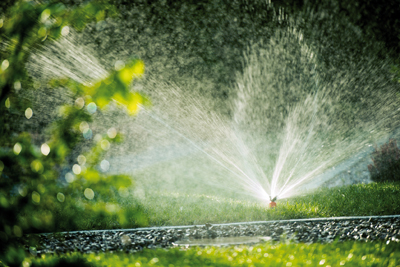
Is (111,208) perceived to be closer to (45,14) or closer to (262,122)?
(45,14)

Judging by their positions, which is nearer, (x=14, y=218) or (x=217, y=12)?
(x=14, y=218)

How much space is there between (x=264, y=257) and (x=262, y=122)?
41.4 feet

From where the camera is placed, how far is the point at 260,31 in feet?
36.6

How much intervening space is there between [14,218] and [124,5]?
30.4ft

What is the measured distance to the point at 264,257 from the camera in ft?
9.57

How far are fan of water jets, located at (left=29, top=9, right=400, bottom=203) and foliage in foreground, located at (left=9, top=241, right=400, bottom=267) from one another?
6823 mm

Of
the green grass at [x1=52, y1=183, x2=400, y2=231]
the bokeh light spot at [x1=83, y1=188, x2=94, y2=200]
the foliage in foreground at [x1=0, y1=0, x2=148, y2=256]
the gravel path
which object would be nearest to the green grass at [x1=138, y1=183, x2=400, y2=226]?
the green grass at [x1=52, y1=183, x2=400, y2=231]

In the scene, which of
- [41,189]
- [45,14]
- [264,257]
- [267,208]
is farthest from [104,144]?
[267,208]

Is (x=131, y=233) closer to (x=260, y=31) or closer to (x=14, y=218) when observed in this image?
(x=14, y=218)

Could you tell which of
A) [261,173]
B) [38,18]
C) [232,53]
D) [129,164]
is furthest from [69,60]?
[38,18]

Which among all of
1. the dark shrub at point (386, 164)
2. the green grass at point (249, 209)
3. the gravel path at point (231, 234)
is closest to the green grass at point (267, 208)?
the green grass at point (249, 209)

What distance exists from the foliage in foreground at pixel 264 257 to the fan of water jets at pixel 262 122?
6823 mm

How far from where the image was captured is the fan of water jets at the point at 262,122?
11328 mm

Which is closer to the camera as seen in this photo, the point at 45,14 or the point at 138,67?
the point at 138,67
